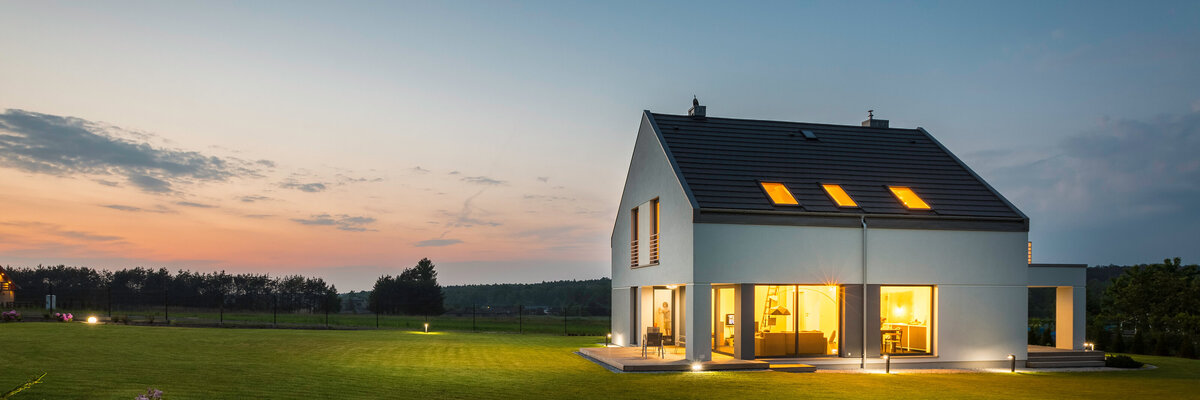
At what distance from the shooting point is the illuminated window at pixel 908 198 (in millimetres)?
17531

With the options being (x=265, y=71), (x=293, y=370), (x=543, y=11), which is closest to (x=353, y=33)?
(x=265, y=71)

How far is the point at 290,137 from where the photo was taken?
81.8ft

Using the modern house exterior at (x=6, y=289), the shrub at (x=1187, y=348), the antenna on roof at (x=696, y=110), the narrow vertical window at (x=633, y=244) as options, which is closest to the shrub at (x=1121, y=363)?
the shrub at (x=1187, y=348)

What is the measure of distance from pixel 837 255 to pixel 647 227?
5152 millimetres

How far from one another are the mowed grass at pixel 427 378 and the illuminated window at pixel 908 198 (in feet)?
12.9

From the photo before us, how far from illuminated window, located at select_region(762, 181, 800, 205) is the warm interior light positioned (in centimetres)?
274

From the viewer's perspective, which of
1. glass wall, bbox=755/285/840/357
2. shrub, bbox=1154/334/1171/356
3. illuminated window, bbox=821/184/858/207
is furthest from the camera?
shrub, bbox=1154/334/1171/356

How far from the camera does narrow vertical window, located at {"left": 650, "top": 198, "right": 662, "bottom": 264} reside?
1889cm

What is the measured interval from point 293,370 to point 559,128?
13795 millimetres

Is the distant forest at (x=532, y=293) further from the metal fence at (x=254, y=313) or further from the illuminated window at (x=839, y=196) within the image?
the illuminated window at (x=839, y=196)

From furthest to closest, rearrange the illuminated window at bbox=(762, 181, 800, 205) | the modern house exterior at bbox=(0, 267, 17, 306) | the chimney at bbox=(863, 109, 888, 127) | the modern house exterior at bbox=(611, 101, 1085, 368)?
the modern house exterior at bbox=(0, 267, 17, 306) → the chimney at bbox=(863, 109, 888, 127) → the illuminated window at bbox=(762, 181, 800, 205) → the modern house exterior at bbox=(611, 101, 1085, 368)

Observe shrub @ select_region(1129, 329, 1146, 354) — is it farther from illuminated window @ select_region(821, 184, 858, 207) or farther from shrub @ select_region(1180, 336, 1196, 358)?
illuminated window @ select_region(821, 184, 858, 207)

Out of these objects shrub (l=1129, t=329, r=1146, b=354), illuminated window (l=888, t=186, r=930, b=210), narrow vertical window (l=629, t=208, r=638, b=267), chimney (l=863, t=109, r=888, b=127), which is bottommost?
shrub (l=1129, t=329, r=1146, b=354)

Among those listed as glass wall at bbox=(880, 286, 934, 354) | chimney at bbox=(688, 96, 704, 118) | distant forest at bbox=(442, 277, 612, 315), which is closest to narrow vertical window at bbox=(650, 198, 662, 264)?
chimney at bbox=(688, 96, 704, 118)
